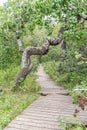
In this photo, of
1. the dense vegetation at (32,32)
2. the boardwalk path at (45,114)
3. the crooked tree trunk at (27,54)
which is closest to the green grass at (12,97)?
the dense vegetation at (32,32)

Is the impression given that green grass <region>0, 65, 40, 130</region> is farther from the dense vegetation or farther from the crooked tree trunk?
the crooked tree trunk

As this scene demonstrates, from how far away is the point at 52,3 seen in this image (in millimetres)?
7863

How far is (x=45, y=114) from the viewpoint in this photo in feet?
24.1

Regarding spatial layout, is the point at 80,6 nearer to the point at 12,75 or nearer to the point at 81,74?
the point at 81,74

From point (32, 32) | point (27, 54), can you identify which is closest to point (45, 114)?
point (27, 54)

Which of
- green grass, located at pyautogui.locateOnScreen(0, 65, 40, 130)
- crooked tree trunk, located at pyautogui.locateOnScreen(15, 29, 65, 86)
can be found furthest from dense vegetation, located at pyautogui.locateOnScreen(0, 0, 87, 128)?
crooked tree trunk, located at pyautogui.locateOnScreen(15, 29, 65, 86)

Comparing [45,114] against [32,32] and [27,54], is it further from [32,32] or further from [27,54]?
[32,32]

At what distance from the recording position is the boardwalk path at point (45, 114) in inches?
248

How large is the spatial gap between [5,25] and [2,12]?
72 centimetres

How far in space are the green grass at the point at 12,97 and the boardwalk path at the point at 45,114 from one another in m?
0.19

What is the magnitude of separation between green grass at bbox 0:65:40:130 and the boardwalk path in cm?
19

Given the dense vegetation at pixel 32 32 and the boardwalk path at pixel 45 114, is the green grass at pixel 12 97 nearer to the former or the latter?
the dense vegetation at pixel 32 32

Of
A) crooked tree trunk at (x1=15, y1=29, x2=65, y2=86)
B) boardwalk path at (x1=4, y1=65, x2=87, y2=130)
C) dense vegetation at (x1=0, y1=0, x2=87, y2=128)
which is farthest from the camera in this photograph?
crooked tree trunk at (x1=15, y1=29, x2=65, y2=86)

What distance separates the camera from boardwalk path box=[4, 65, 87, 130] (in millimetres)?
6289
